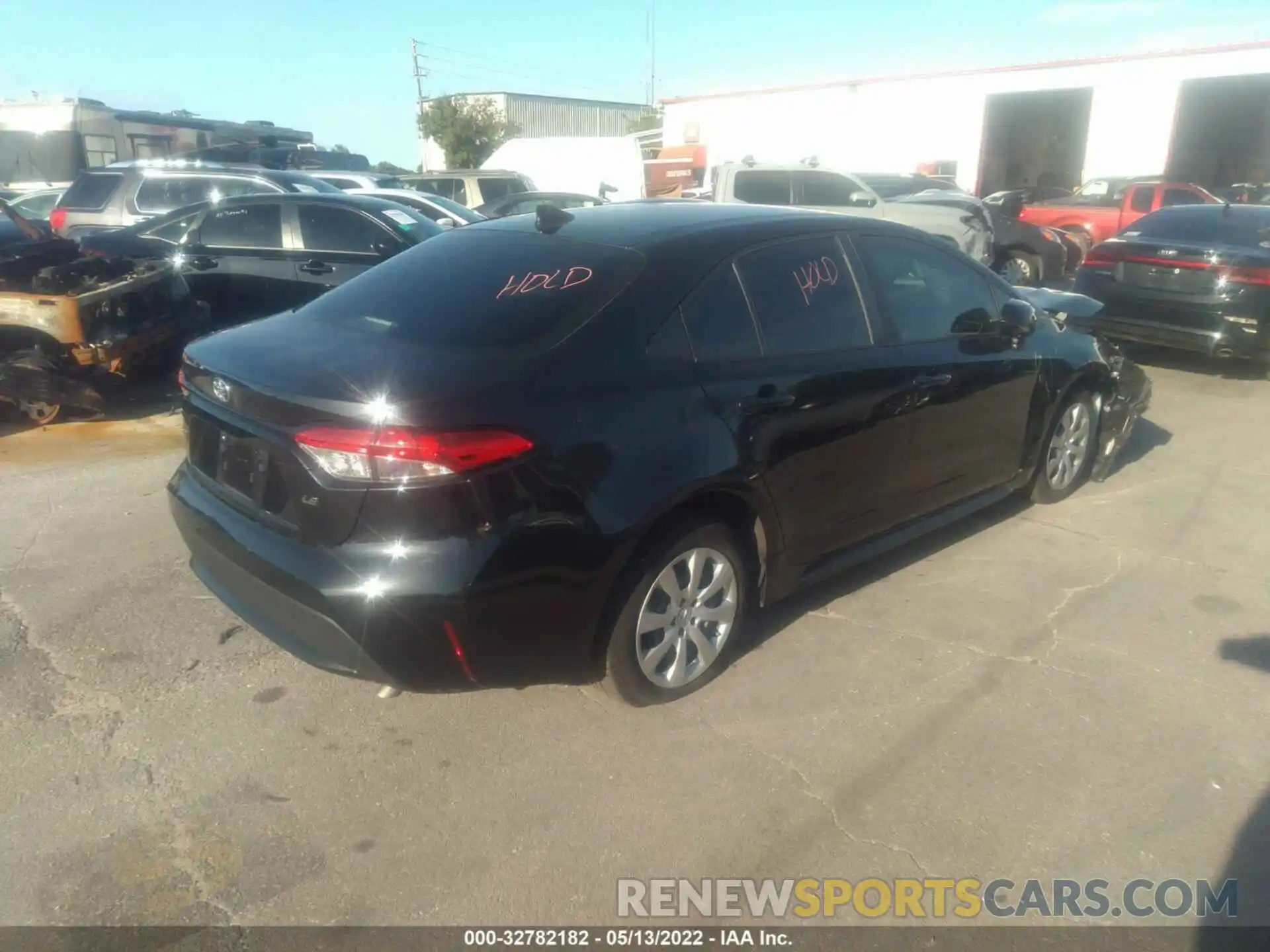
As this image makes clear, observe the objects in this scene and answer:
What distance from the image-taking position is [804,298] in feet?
12.3

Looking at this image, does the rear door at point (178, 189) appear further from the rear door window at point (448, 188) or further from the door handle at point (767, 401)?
the door handle at point (767, 401)

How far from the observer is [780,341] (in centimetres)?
361

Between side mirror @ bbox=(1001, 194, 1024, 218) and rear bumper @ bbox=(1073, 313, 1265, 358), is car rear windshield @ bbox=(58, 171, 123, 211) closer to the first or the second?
rear bumper @ bbox=(1073, 313, 1265, 358)

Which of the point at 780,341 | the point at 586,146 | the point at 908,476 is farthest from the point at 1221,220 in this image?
the point at 586,146

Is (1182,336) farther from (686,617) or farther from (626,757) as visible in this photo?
(626,757)

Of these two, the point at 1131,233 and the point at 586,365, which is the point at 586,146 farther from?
the point at 586,365

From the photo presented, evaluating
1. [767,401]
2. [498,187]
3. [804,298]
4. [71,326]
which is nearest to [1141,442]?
[804,298]

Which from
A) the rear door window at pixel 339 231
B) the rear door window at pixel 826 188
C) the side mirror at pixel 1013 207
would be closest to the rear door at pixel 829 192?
the rear door window at pixel 826 188

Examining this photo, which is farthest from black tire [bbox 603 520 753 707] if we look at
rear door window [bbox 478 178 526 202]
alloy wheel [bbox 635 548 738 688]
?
rear door window [bbox 478 178 526 202]

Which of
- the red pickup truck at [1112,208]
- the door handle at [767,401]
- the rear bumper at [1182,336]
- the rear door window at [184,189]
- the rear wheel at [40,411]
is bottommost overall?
the rear wheel at [40,411]

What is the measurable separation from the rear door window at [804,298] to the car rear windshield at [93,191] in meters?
10.6

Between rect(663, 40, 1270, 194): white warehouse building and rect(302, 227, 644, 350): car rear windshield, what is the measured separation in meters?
23.5

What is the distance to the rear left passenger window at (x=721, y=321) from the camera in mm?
3330

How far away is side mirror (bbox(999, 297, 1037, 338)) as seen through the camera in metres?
4.68
